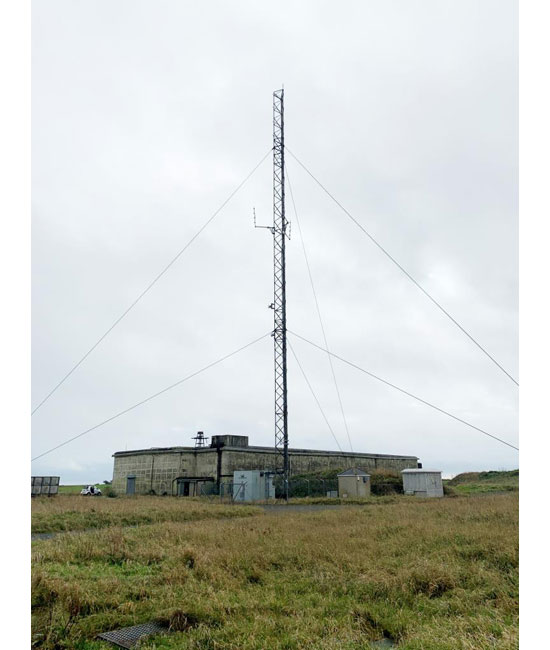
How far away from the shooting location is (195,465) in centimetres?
3850

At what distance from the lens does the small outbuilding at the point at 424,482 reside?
34.2 metres

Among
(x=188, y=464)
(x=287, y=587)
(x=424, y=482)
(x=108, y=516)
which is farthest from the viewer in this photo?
(x=188, y=464)

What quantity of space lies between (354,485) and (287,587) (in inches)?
1016

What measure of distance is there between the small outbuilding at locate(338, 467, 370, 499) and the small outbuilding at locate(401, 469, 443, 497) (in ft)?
10.8

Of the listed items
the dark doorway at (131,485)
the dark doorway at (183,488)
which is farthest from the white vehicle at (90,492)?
the dark doorway at (183,488)

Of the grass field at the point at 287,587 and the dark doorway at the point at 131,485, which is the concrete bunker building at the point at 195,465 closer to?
the dark doorway at the point at 131,485

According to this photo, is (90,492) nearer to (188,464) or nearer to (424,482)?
(188,464)

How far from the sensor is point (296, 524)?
14.7 m

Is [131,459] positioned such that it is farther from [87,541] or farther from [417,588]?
[417,588]

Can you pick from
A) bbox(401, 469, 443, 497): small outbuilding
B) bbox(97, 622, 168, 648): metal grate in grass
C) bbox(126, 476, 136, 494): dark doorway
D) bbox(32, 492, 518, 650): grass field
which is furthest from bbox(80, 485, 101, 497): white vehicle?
bbox(97, 622, 168, 648): metal grate in grass

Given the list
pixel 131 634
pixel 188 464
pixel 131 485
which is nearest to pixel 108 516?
pixel 131 634

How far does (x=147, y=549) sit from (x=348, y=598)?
479 cm
